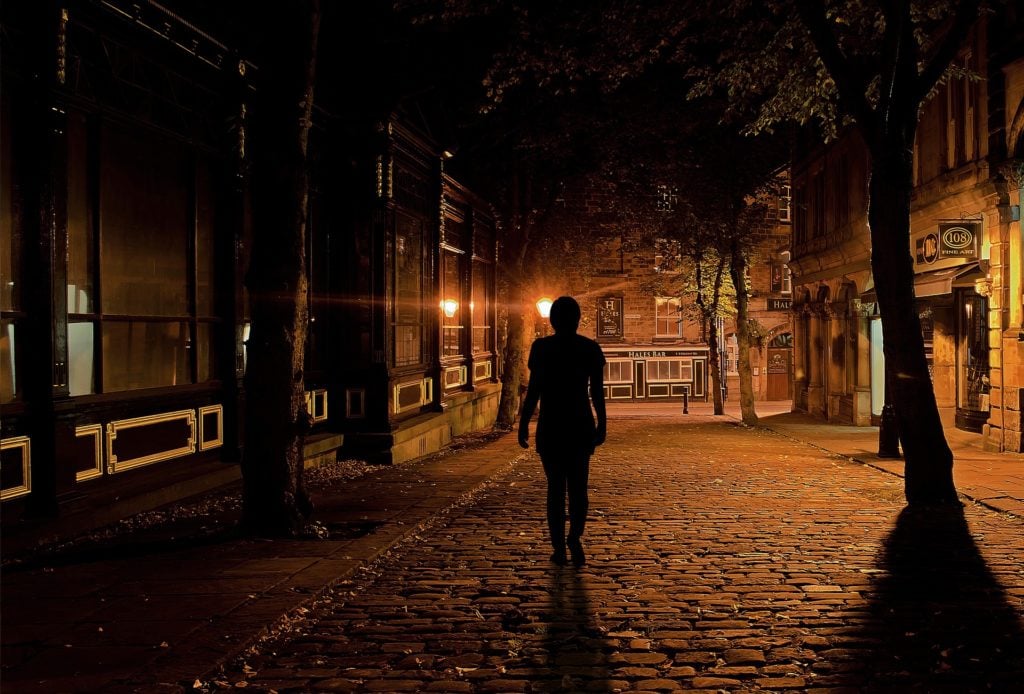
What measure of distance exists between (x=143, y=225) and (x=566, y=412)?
18.6 ft

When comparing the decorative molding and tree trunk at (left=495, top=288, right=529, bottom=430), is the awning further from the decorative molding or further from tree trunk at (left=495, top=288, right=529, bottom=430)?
the decorative molding

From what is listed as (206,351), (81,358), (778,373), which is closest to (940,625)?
(81,358)

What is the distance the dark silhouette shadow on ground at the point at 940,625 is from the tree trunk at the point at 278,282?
4.77m

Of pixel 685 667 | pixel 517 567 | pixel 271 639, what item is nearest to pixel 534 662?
pixel 685 667

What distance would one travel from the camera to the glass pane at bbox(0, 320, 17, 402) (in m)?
7.41

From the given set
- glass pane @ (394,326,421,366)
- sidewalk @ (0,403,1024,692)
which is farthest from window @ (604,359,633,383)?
sidewalk @ (0,403,1024,692)

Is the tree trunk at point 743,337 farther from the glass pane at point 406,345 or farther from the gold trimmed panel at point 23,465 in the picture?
the gold trimmed panel at point 23,465

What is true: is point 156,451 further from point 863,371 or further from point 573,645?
point 863,371

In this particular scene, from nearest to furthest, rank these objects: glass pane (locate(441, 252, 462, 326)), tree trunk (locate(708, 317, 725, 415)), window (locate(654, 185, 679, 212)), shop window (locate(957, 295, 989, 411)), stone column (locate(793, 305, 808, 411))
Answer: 1. shop window (locate(957, 295, 989, 411))
2. glass pane (locate(441, 252, 462, 326))
3. window (locate(654, 185, 679, 212))
4. stone column (locate(793, 305, 808, 411))
5. tree trunk (locate(708, 317, 725, 415))

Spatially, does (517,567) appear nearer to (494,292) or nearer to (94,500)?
(94,500)

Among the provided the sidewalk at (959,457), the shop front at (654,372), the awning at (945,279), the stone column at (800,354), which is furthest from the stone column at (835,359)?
the shop front at (654,372)

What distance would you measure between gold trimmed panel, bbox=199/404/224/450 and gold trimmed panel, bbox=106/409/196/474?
0.47 feet

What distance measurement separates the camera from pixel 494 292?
24.8m

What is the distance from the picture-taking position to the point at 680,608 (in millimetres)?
5727
